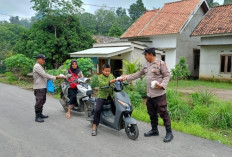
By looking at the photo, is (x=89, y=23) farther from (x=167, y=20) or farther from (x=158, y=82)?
(x=158, y=82)

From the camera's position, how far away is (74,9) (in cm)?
1878

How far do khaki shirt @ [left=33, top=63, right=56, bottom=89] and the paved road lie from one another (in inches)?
37.6

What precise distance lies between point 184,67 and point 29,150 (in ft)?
23.3

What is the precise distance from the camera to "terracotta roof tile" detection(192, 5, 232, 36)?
586 inches

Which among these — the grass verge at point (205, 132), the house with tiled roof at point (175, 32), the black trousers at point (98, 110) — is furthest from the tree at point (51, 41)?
the black trousers at point (98, 110)

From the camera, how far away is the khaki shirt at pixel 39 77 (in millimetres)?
5512

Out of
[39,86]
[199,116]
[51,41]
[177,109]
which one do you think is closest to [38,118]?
[39,86]

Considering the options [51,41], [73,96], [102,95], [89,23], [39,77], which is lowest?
[73,96]

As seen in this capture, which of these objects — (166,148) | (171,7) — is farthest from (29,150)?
(171,7)

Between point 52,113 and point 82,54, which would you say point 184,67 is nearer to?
point 52,113

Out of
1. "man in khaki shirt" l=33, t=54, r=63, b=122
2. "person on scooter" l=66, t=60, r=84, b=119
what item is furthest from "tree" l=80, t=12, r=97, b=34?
"man in khaki shirt" l=33, t=54, r=63, b=122

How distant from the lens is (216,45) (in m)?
15.5

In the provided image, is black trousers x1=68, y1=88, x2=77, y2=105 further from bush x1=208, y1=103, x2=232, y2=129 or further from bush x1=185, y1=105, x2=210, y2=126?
bush x1=208, y1=103, x2=232, y2=129

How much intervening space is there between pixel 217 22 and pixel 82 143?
50.1 ft
